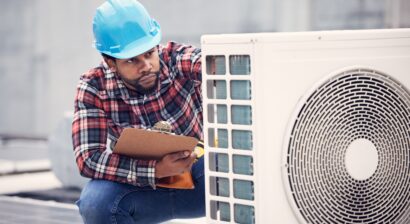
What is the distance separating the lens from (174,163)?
2.75 meters

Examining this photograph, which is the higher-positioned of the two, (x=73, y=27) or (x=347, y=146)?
(x=73, y=27)

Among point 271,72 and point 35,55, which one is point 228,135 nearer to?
point 271,72

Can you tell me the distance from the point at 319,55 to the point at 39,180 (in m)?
4.28

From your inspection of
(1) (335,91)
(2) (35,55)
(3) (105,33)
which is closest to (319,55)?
(1) (335,91)

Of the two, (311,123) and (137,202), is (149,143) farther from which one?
(311,123)

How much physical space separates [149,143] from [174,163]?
121 millimetres

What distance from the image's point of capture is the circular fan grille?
87.6 inches

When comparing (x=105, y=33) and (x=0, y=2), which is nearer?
(x=105, y=33)

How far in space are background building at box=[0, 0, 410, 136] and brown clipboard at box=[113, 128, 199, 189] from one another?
426cm

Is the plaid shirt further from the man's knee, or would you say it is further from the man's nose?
the man's nose

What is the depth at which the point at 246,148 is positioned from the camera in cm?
224

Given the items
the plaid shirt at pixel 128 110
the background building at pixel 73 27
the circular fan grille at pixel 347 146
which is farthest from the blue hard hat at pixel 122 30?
the background building at pixel 73 27

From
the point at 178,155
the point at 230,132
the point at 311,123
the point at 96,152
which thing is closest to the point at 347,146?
the point at 311,123

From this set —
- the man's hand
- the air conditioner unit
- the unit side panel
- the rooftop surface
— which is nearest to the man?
the man's hand
